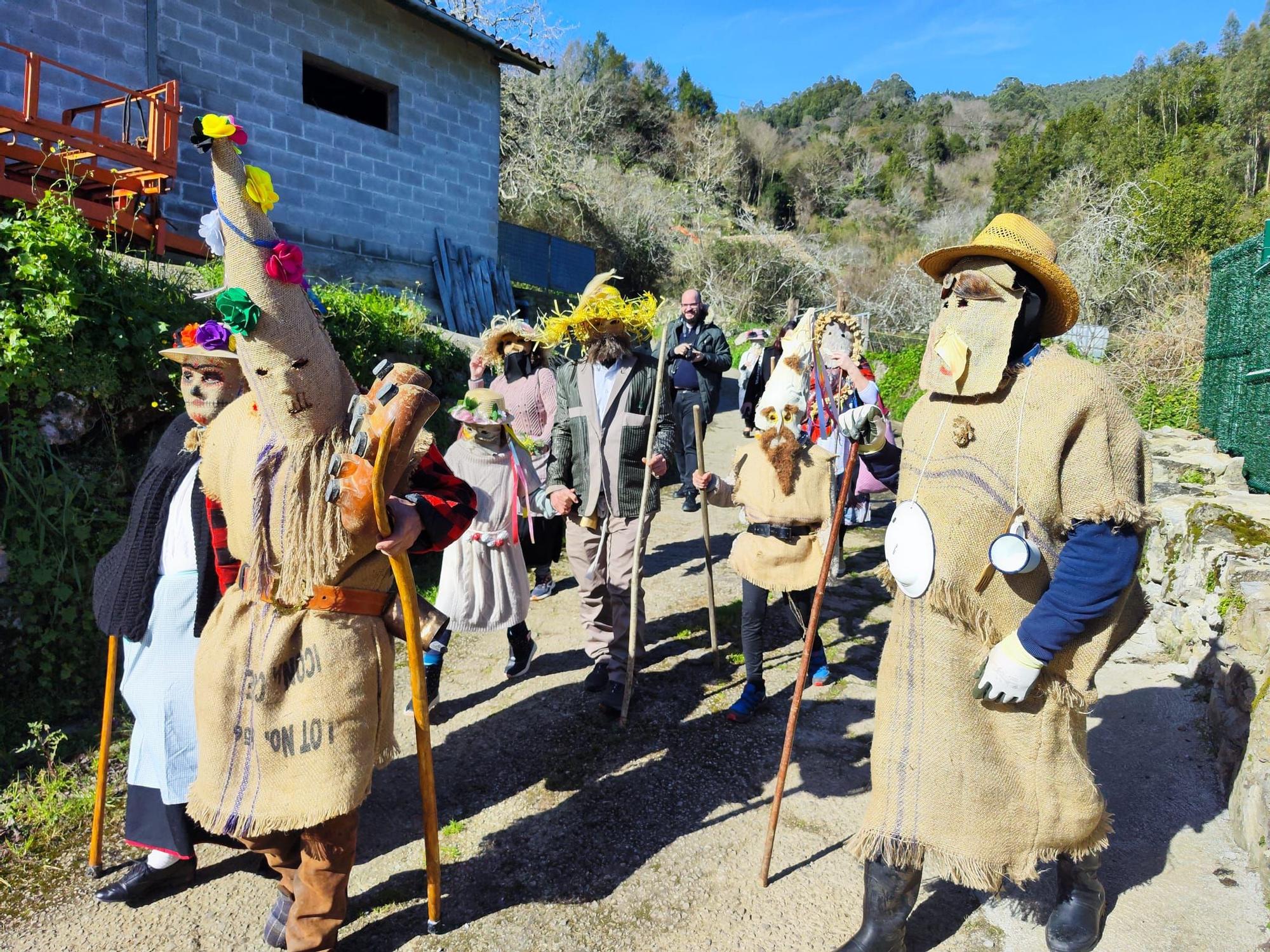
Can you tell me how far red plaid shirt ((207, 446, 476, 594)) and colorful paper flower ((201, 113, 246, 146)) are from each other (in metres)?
1.03

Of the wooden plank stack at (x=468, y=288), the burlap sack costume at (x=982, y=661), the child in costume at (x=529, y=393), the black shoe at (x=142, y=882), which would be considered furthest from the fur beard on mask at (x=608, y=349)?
the wooden plank stack at (x=468, y=288)

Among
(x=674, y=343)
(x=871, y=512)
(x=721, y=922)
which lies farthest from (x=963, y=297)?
(x=871, y=512)

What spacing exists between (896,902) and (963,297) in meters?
1.75

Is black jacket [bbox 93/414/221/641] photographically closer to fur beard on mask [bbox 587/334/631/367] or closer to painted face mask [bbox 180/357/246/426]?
painted face mask [bbox 180/357/246/426]

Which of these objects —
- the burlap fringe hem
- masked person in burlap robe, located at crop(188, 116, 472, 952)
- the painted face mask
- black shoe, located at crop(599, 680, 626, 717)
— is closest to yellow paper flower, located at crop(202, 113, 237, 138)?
masked person in burlap robe, located at crop(188, 116, 472, 952)

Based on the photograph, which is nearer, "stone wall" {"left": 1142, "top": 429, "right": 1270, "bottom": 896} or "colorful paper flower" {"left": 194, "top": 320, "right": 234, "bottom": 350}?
"colorful paper flower" {"left": 194, "top": 320, "right": 234, "bottom": 350}

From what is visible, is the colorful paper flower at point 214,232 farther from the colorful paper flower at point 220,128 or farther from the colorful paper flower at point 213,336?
the colorful paper flower at point 213,336

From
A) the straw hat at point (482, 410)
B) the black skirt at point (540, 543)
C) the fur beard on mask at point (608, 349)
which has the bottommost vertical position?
the black skirt at point (540, 543)

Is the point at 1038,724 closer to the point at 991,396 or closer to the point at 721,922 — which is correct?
the point at 991,396

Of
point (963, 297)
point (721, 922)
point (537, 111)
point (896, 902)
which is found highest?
point (537, 111)

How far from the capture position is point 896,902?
2.33 meters

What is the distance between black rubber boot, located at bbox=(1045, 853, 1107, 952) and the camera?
2.42 m

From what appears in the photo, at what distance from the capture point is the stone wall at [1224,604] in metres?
2.89

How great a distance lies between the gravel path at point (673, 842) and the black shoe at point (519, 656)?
0.25 feet
